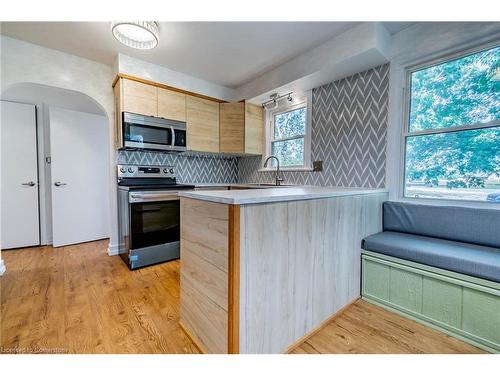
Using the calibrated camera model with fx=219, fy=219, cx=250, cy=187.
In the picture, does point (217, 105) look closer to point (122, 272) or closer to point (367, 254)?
point (122, 272)

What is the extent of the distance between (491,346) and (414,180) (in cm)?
129

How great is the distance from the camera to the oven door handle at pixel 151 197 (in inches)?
93.0

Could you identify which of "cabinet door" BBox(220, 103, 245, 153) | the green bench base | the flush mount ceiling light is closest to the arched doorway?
the flush mount ceiling light

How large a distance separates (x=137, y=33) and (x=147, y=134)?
3.56ft

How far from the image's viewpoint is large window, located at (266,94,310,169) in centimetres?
299

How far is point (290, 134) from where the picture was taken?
321 centimetres

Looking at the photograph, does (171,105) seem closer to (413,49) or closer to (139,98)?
(139,98)

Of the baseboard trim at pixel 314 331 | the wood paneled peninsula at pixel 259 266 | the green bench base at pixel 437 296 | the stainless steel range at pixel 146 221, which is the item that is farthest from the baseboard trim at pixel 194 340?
the green bench base at pixel 437 296

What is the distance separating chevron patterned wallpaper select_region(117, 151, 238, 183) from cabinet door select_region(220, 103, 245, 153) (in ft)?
1.64

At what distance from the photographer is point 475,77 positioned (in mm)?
1774

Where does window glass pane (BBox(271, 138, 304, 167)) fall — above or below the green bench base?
above

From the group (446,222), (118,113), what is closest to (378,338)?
(446,222)

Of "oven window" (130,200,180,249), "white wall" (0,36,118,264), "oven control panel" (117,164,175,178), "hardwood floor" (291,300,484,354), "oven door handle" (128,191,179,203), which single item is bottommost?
"hardwood floor" (291,300,484,354)

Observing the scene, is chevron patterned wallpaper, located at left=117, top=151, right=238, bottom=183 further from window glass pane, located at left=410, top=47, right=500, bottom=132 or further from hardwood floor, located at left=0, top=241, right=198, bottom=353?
window glass pane, located at left=410, top=47, right=500, bottom=132
